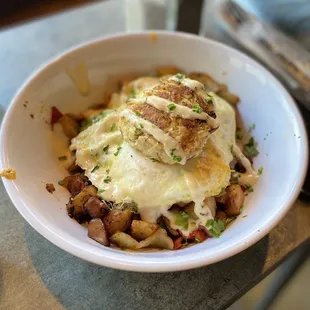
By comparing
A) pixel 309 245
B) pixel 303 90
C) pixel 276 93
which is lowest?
pixel 309 245

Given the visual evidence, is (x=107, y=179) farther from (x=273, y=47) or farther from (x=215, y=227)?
(x=273, y=47)

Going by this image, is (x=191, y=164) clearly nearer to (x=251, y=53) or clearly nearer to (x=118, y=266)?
(x=118, y=266)

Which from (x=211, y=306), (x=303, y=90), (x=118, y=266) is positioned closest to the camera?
(x=118, y=266)

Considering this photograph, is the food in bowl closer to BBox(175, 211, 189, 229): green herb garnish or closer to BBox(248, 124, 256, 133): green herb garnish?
BBox(175, 211, 189, 229): green herb garnish

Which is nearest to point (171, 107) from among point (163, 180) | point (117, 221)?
point (163, 180)

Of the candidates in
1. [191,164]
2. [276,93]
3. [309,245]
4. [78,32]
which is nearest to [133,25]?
[78,32]

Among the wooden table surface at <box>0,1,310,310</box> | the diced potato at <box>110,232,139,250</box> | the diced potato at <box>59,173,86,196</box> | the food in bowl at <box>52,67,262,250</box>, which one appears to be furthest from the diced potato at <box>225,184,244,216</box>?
the diced potato at <box>59,173,86,196</box>
